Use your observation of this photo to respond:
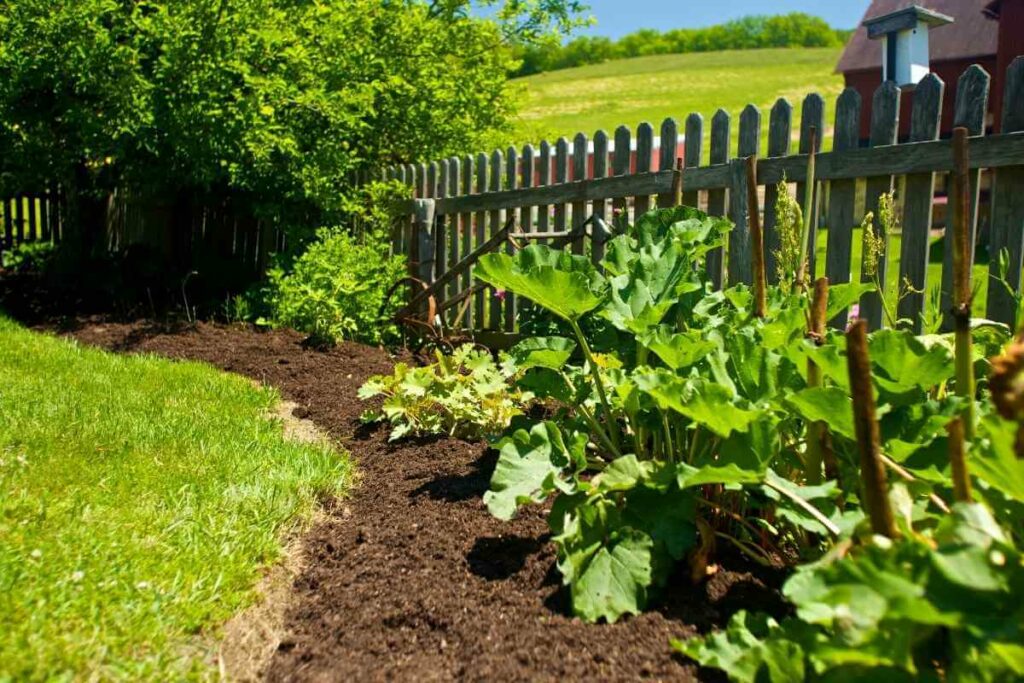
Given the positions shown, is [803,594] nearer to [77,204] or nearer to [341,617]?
[341,617]

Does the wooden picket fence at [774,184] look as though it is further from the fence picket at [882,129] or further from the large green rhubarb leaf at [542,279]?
the large green rhubarb leaf at [542,279]

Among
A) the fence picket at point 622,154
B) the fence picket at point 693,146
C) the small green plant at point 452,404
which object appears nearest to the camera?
the small green plant at point 452,404

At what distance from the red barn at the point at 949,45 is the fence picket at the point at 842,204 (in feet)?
40.3

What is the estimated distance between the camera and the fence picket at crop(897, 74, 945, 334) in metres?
3.81

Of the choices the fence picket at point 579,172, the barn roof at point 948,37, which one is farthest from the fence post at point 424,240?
the barn roof at point 948,37

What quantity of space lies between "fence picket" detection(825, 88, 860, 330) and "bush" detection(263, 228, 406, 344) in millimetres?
3191

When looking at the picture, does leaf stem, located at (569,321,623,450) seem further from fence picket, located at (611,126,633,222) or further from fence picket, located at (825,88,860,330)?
fence picket, located at (611,126,633,222)

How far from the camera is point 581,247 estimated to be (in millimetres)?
5461

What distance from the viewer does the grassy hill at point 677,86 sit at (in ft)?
155

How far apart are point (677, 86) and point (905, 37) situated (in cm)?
4579

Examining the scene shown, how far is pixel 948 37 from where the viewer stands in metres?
26.4

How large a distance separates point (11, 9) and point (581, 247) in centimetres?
491

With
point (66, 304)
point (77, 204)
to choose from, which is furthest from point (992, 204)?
point (77, 204)

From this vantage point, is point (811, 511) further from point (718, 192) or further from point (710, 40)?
point (710, 40)
